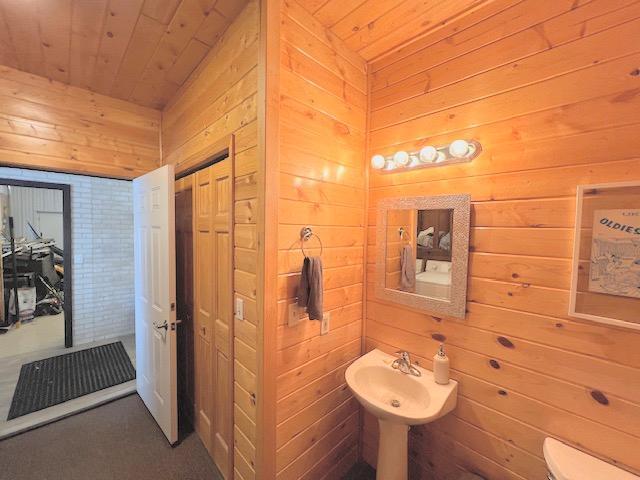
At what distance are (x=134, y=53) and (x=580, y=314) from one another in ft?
8.88

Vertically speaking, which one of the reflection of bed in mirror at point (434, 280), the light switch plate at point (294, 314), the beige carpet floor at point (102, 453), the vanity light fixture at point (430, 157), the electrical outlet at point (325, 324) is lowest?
the beige carpet floor at point (102, 453)

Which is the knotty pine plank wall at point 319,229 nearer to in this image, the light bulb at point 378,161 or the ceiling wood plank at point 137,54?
the light bulb at point 378,161

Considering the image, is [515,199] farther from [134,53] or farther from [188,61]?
[134,53]

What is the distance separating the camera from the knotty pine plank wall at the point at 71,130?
5.96 feet

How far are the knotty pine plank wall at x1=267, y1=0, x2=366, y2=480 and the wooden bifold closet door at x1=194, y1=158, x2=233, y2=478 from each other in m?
Result: 0.37

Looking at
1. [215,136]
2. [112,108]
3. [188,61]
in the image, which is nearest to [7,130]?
[112,108]

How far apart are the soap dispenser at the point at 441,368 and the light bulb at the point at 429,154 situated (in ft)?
3.32

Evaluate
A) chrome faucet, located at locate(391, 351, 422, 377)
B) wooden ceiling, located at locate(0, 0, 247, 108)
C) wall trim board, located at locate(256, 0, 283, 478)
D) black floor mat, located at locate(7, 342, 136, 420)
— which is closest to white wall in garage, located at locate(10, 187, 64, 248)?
black floor mat, located at locate(7, 342, 136, 420)

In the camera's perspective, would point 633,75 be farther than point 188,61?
No

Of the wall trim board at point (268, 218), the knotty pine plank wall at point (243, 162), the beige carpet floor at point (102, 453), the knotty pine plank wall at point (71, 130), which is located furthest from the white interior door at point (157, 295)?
the wall trim board at point (268, 218)

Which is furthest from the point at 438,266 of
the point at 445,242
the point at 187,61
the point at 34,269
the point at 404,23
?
the point at 34,269

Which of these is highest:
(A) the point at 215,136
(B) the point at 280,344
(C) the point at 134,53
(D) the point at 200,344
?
(C) the point at 134,53

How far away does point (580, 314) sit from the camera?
3.31ft

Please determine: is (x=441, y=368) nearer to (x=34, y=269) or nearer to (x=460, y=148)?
(x=460, y=148)
